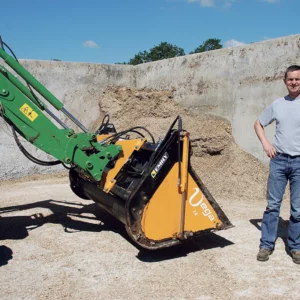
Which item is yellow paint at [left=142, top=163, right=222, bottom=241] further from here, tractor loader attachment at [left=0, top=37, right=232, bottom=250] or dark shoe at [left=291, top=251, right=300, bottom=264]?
dark shoe at [left=291, top=251, right=300, bottom=264]

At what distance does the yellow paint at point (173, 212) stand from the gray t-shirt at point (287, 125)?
92 centimetres

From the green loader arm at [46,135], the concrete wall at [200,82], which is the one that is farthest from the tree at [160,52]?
the green loader arm at [46,135]

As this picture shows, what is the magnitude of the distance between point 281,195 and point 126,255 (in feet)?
5.46

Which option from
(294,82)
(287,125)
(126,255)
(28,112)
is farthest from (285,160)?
(28,112)

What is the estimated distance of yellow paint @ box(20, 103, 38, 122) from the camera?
4070mm

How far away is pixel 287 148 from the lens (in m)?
3.89

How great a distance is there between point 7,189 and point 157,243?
15.5ft

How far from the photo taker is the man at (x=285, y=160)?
153 inches

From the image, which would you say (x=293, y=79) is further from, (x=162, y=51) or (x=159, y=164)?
(x=162, y=51)

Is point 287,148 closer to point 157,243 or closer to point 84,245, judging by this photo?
point 157,243

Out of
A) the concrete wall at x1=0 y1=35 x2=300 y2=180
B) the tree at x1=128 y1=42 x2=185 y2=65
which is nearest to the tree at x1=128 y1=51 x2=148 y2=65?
the tree at x1=128 y1=42 x2=185 y2=65

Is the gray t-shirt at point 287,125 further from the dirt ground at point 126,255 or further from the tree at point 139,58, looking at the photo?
the tree at point 139,58

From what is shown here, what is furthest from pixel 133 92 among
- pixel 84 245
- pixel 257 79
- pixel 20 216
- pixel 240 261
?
pixel 240 261

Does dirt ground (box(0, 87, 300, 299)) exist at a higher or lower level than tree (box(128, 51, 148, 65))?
lower
